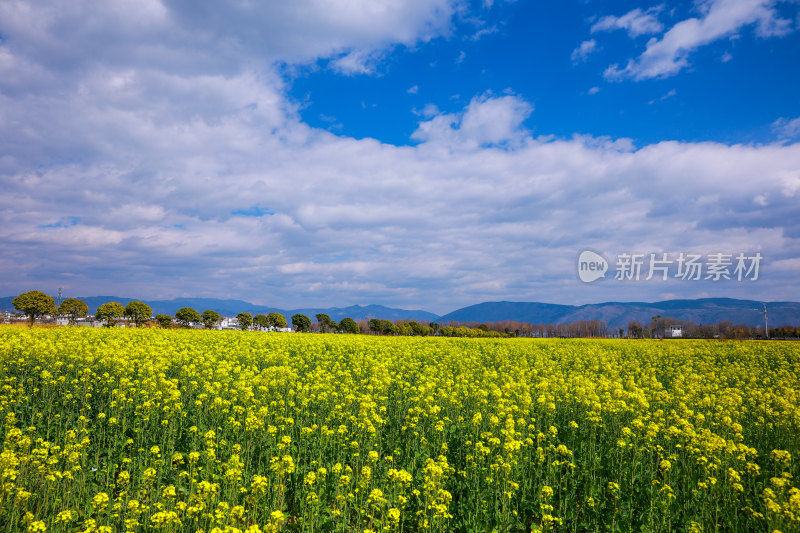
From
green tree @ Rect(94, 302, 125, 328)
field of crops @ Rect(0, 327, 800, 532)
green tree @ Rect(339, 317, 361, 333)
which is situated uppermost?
green tree @ Rect(94, 302, 125, 328)

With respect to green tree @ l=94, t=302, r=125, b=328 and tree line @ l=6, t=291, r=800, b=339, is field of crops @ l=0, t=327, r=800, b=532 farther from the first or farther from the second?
green tree @ l=94, t=302, r=125, b=328

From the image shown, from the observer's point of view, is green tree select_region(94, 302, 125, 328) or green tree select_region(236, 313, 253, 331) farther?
green tree select_region(236, 313, 253, 331)

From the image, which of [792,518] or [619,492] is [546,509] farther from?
[792,518]

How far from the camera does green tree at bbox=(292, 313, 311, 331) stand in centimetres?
9838

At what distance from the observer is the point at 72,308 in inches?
2970

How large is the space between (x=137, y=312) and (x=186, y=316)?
26.7 ft

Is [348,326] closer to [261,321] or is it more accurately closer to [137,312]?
[261,321]

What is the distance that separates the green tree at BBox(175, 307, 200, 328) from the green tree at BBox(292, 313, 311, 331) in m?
25.6

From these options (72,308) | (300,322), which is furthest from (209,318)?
(72,308)

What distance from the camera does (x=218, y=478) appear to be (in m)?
7.75

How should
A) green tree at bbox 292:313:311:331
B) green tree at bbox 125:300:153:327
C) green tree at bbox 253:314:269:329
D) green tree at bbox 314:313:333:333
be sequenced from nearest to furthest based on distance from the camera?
green tree at bbox 125:300:153:327
green tree at bbox 292:313:311:331
green tree at bbox 253:314:269:329
green tree at bbox 314:313:333:333

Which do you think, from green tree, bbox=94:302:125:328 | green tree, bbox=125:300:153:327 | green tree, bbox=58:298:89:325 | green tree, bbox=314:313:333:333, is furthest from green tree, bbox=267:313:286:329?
green tree, bbox=58:298:89:325

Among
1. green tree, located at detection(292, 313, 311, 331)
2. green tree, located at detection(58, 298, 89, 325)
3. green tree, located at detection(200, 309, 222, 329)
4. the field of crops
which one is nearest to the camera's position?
the field of crops

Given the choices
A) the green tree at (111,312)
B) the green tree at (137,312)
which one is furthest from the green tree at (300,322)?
the green tree at (111,312)
